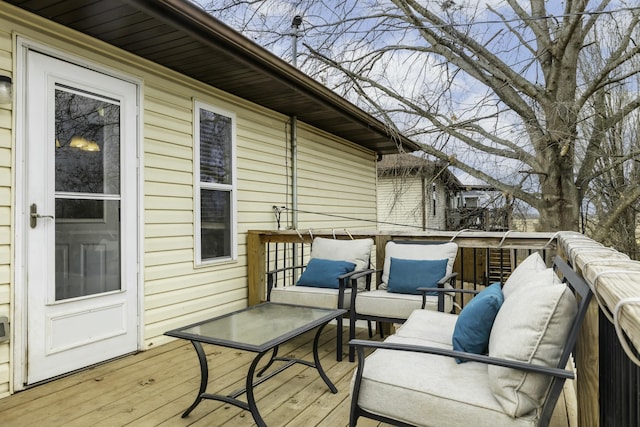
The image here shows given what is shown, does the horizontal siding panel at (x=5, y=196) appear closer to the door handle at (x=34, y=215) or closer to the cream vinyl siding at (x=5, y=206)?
the cream vinyl siding at (x=5, y=206)

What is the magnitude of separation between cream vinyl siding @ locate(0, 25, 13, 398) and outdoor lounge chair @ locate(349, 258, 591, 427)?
2396 millimetres

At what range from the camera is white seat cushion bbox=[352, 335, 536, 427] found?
59.9 inches

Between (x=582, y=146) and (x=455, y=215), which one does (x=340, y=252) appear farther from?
Answer: (x=455, y=215)

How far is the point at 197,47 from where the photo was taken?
11.3 feet

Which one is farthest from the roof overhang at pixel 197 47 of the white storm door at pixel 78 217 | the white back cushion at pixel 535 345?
the white back cushion at pixel 535 345

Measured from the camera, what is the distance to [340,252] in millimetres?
3965

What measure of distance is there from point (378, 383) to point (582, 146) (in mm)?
7559

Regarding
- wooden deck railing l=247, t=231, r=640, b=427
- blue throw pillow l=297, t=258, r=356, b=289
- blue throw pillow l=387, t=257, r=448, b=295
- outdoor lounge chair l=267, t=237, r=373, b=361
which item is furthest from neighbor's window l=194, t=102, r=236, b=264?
wooden deck railing l=247, t=231, r=640, b=427

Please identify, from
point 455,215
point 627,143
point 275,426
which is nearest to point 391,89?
point 627,143

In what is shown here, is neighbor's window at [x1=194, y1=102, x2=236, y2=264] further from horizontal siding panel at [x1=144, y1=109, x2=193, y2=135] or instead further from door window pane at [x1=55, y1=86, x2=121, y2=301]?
door window pane at [x1=55, y1=86, x2=121, y2=301]

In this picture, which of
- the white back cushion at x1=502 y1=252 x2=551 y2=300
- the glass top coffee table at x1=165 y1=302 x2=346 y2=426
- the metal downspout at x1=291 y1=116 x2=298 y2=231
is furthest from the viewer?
the metal downspout at x1=291 y1=116 x2=298 y2=231

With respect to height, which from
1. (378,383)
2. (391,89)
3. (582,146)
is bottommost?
(378,383)

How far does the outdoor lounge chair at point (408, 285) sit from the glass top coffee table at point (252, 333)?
596 mm

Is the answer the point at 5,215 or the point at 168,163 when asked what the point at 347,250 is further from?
the point at 5,215
